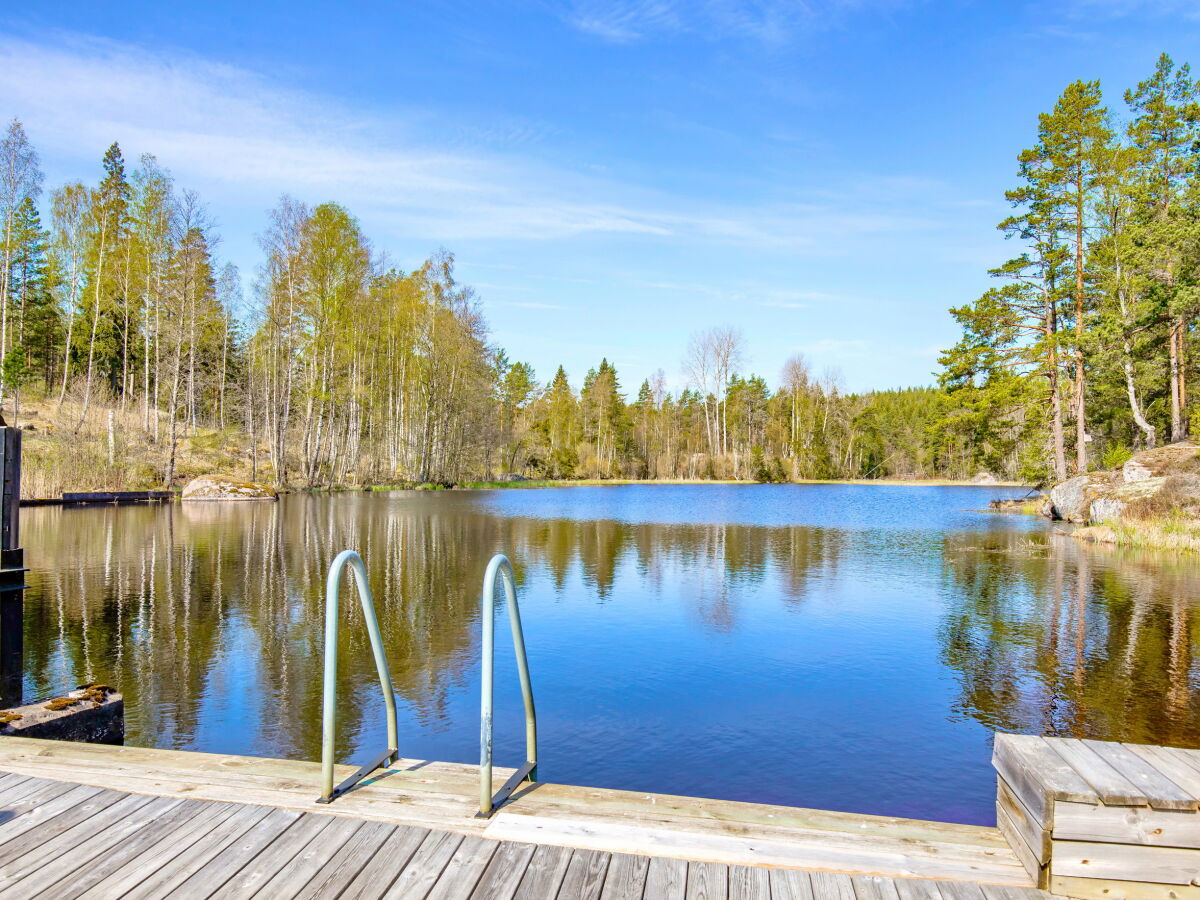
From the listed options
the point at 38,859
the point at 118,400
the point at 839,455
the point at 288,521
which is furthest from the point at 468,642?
the point at 839,455

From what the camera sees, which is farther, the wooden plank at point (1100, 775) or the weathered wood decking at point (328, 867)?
the weathered wood decking at point (328, 867)

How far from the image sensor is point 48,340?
43.8m

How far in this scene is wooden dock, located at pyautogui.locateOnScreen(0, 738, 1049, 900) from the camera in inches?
107

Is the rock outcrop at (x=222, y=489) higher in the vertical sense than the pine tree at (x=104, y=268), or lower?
lower

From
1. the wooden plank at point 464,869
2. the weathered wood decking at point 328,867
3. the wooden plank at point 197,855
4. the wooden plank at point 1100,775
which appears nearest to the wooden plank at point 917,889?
the weathered wood decking at point 328,867

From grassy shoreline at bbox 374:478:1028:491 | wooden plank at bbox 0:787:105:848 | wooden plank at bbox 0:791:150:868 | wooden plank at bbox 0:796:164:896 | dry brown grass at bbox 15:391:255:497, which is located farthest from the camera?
grassy shoreline at bbox 374:478:1028:491

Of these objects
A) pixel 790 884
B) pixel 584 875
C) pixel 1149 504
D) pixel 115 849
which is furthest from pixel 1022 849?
pixel 1149 504

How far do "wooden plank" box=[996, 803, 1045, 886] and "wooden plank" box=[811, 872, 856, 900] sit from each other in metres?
0.65

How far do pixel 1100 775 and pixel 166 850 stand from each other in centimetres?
349

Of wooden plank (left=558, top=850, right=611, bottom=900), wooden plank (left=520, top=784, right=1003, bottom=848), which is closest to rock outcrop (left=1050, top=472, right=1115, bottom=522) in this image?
wooden plank (left=520, top=784, right=1003, bottom=848)

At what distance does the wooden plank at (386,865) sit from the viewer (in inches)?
106

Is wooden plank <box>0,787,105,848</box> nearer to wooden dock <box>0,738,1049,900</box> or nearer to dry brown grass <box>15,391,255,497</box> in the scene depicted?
wooden dock <box>0,738,1049,900</box>

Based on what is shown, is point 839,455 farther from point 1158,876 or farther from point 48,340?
point 1158,876

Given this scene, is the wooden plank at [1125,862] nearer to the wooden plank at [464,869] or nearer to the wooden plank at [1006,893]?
the wooden plank at [1006,893]
